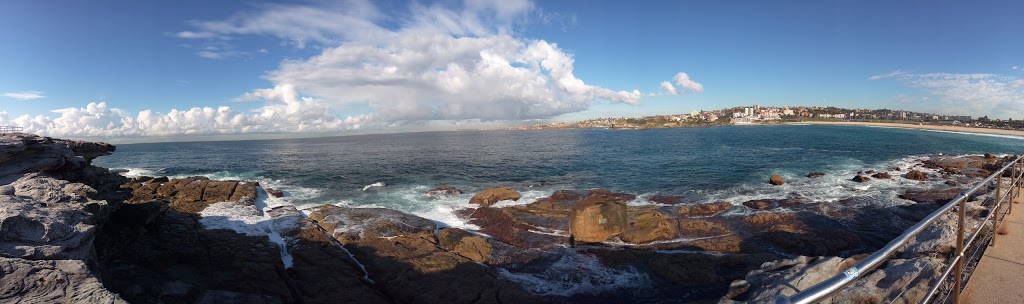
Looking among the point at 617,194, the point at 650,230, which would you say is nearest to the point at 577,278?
the point at 650,230

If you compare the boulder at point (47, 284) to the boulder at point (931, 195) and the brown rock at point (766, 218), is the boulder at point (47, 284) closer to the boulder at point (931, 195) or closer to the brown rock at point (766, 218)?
the brown rock at point (766, 218)

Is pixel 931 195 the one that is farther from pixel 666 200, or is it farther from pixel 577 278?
pixel 577 278

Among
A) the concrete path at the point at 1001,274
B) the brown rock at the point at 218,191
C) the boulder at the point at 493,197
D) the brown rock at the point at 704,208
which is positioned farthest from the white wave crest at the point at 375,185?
the concrete path at the point at 1001,274

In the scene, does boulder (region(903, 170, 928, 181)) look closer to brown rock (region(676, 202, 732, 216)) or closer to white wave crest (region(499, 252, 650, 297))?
brown rock (region(676, 202, 732, 216))

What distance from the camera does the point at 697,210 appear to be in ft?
71.8

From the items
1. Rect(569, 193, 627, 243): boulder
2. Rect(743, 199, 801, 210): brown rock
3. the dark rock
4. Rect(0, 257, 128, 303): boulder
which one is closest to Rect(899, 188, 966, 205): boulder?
the dark rock

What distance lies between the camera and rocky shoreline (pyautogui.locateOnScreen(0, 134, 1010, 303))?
7.84m

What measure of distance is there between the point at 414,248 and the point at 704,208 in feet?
50.2

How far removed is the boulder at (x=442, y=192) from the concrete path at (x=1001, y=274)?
2618 centimetres

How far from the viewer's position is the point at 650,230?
60.2 ft

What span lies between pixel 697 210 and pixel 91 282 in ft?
74.3

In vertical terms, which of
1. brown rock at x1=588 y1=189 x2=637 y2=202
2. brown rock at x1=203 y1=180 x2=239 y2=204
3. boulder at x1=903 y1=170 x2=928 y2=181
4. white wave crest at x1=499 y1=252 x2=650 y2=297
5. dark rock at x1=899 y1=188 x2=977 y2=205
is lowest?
white wave crest at x1=499 y1=252 x2=650 y2=297

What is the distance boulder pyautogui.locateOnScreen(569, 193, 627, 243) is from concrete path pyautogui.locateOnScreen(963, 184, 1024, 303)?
1226 centimetres

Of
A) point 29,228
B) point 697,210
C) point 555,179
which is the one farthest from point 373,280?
point 555,179
